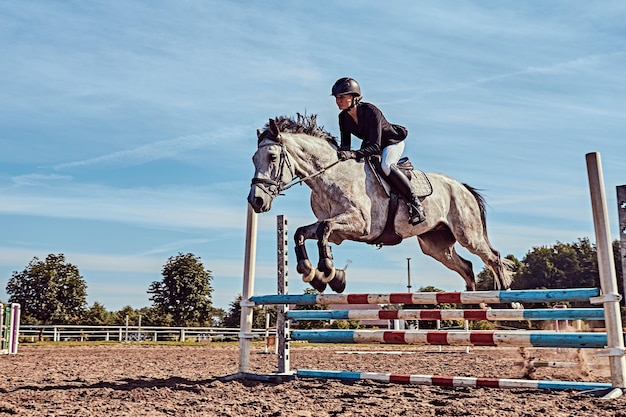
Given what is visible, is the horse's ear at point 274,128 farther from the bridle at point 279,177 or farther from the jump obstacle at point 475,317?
the jump obstacle at point 475,317

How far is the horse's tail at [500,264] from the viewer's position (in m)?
7.02

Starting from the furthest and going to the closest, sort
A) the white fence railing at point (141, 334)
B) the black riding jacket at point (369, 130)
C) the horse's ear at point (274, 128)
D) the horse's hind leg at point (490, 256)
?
the white fence railing at point (141, 334), the horse's hind leg at point (490, 256), the black riding jacket at point (369, 130), the horse's ear at point (274, 128)

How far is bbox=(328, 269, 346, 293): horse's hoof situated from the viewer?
5.96m

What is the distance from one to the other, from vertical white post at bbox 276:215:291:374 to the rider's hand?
963mm

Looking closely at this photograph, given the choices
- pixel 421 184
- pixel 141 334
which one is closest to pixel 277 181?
pixel 421 184

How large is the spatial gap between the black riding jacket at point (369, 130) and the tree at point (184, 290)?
75.2 ft

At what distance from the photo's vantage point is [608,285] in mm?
4797

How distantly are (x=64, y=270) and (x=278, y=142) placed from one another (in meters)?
23.9

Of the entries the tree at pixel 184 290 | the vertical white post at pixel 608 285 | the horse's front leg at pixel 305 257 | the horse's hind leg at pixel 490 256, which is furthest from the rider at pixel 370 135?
the tree at pixel 184 290

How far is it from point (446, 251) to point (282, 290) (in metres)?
1.96

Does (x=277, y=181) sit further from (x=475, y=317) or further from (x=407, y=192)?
(x=475, y=317)

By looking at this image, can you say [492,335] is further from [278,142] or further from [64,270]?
[64,270]

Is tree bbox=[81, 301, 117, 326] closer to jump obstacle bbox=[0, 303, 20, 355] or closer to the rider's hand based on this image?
jump obstacle bbox=[0, 303, 20, 355]

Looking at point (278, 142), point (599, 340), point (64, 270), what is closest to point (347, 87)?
point (278, 142)
